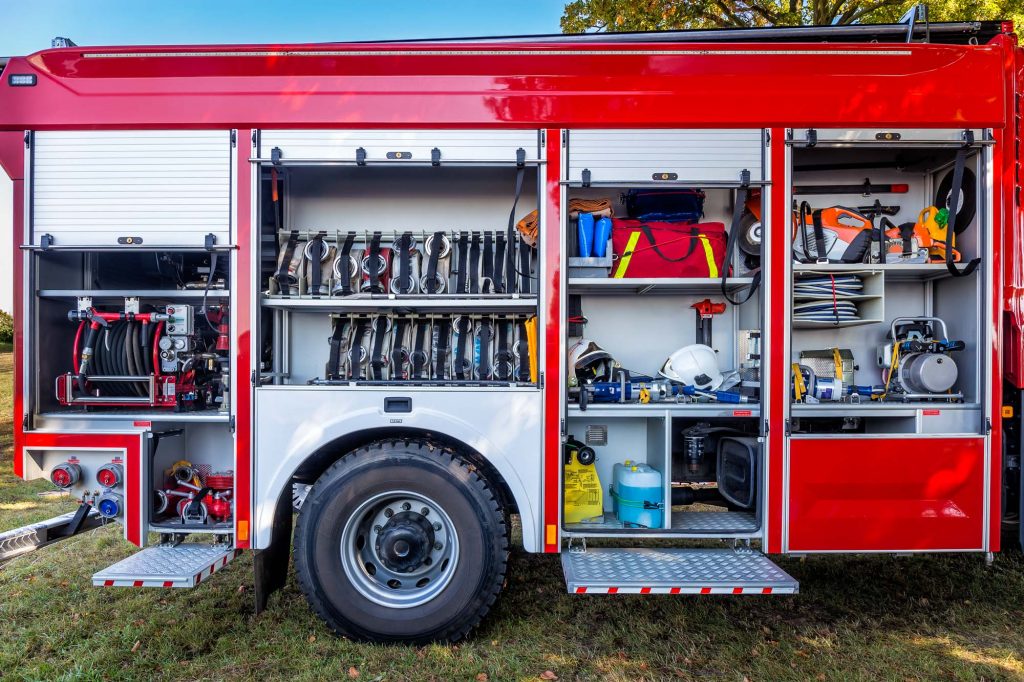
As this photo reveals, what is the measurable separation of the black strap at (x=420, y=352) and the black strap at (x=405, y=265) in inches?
16.2

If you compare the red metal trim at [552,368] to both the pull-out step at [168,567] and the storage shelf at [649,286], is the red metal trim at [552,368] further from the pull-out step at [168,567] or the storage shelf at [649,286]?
the pull-out step at [168,567]

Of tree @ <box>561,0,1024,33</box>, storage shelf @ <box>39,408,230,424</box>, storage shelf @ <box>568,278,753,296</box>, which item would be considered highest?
tree @ <box>561,0,1024,33</box>

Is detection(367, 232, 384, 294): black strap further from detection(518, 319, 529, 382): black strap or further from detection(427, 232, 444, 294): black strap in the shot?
detection(518, 319, 529, 382): black strap

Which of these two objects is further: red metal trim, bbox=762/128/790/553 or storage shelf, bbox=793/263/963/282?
storage shelf, bbox=793/263/963/282

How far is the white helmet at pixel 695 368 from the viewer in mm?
3867

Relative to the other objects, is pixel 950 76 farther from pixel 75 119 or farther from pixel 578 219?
pixel 75 119

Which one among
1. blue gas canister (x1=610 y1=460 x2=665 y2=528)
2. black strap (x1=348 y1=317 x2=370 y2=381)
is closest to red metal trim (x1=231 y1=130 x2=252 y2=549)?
black strap (x1=348 y1=317 x2=370 y2=381)

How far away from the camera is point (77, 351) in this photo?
3422 mm

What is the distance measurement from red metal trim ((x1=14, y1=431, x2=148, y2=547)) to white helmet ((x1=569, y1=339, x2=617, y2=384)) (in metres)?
2.60

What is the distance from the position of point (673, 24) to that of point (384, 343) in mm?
9902

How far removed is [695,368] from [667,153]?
1420mm

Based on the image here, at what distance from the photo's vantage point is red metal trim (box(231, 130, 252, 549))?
3.27m

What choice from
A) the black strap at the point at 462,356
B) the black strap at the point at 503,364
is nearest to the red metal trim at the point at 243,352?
the black strap at the point at 462,356

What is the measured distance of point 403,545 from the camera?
127 inches
